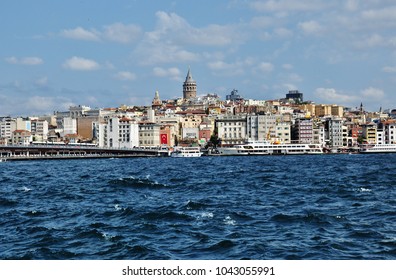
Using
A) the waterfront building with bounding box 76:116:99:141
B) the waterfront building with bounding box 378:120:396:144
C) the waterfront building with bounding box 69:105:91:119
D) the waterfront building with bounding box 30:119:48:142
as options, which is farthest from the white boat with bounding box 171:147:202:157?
the waterfront building with bounding box 69:105:91:119

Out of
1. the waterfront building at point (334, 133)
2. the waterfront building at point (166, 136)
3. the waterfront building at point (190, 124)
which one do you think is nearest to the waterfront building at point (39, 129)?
the waterfront building at point (190, 124)

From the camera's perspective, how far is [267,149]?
123750mm

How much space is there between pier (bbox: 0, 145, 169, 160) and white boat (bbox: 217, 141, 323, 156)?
11280 mm

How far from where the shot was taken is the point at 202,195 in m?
30.6

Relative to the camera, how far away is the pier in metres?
111

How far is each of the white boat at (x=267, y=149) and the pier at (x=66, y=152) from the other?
11280 mm

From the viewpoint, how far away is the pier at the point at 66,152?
111312mm

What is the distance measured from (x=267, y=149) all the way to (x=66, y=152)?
33014 millimetres

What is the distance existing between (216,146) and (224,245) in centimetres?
12007

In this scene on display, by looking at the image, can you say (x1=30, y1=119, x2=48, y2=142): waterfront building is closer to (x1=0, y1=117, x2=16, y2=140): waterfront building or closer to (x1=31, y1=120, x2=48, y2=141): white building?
(x1=31, y1=120, x2=48, y2=141): white building
